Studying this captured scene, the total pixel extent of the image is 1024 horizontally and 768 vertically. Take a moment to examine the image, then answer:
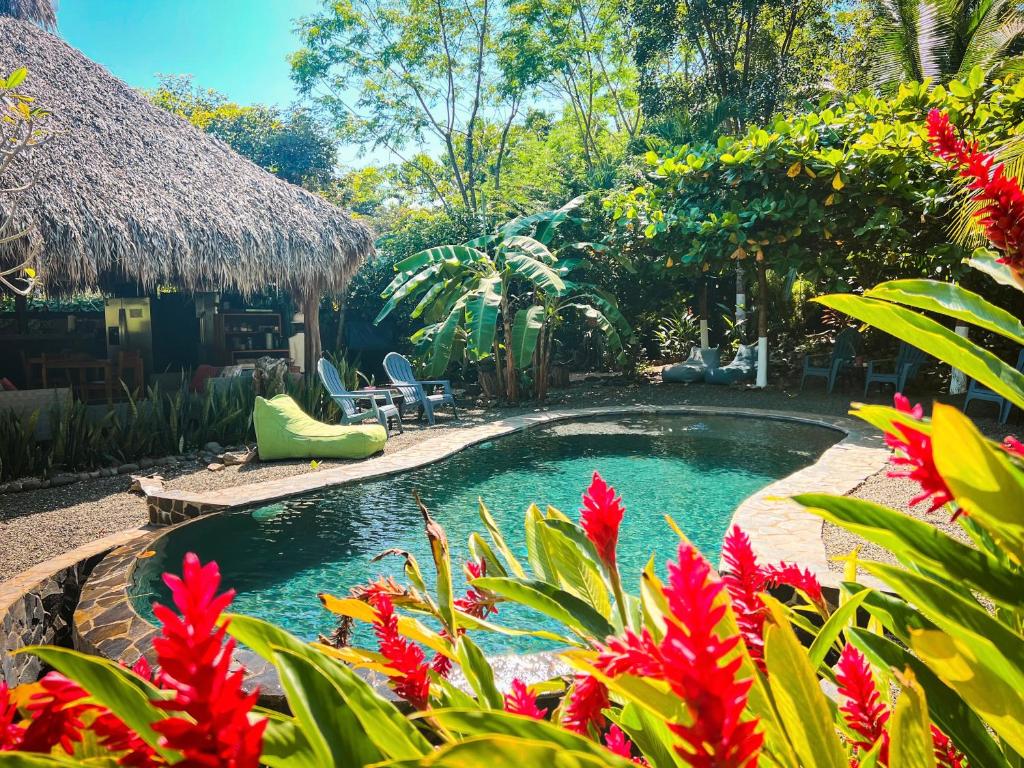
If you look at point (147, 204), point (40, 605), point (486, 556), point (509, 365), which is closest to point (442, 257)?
point (509, 365)

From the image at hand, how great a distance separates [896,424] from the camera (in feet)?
1.70

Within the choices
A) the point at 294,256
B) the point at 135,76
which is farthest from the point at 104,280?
the point at 135,76

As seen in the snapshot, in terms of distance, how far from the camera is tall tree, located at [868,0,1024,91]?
11570 millimetres

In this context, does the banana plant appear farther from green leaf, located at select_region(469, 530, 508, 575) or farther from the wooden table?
green leaf, located at select_region(469, 530, 508, 575)

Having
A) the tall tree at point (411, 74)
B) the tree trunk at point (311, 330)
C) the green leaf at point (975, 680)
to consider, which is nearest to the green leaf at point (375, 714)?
the green leaf at point (975, 680)

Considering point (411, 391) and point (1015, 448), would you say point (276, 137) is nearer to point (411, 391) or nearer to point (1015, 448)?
point (411, 391)

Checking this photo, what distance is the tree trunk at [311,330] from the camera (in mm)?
11594

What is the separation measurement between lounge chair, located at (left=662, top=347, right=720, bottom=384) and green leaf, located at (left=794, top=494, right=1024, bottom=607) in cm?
1193

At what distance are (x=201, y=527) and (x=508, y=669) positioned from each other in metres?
3.16

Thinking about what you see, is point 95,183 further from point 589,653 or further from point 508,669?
point 589,653

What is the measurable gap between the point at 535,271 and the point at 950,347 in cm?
974

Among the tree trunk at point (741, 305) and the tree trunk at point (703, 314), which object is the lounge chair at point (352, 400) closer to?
the tree trunk at point (703, 314)

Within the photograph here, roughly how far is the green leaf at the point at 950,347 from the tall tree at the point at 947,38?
13.3 meters

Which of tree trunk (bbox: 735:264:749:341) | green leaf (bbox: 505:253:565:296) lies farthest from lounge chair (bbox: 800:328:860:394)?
green leaf (bbox: 505:253:565:296)
